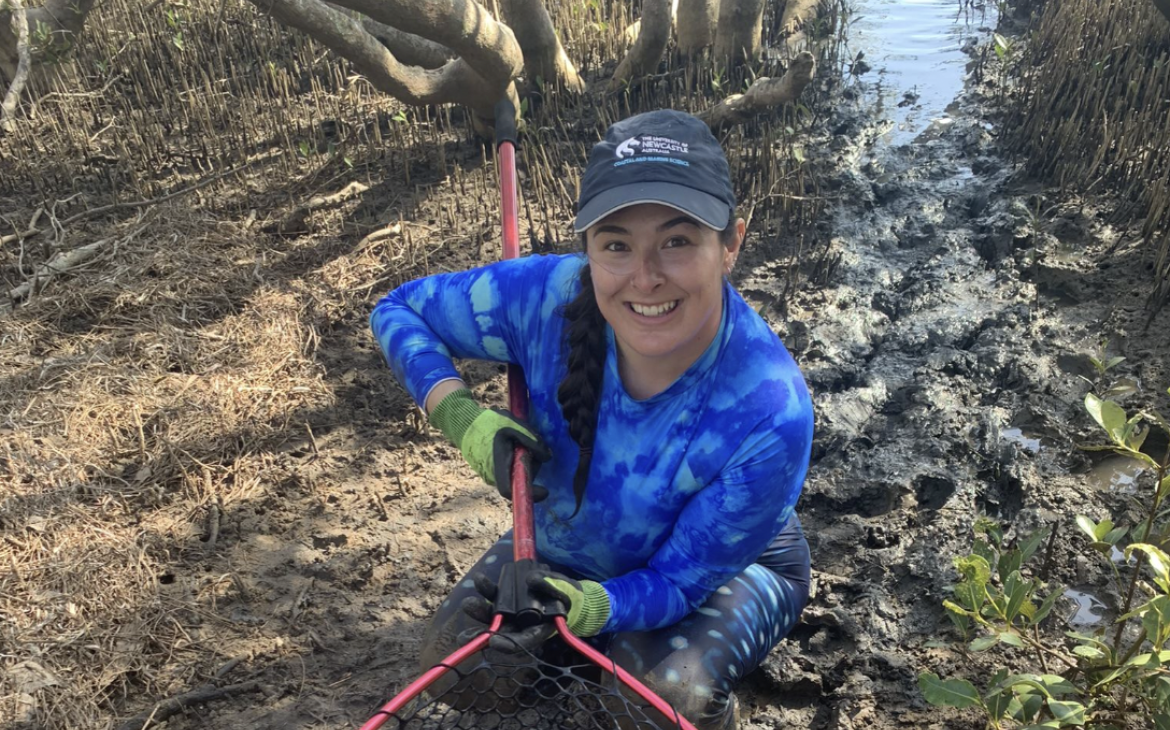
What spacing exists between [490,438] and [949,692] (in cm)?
114

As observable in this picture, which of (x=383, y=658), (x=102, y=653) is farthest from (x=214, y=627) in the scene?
(x=383, y=658)

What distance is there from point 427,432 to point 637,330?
1.75 metres

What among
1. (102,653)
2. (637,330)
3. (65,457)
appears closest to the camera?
(637,330)

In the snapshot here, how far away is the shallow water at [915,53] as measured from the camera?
18.6 ft

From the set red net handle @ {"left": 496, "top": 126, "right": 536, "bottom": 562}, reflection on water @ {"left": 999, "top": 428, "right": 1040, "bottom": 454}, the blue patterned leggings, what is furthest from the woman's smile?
reflection on water @ {"left": 999, "top": 428, "right": 1040, "bottom": 454}

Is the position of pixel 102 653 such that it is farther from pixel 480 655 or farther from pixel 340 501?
pixel 480 655

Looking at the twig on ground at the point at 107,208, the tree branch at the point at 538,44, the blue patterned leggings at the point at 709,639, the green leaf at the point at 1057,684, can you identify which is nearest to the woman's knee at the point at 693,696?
the blue patterned leggings at the point at 709,639

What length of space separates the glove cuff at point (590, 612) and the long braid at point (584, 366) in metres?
0.33

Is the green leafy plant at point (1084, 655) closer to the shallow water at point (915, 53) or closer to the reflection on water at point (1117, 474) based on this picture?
the reflection on water at point (1117, 474)

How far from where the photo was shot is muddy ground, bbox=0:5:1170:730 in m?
2.48

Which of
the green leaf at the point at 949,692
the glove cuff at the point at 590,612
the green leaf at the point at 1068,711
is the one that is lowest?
the green leaf at the point at 949,692

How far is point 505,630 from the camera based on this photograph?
5.76 ft

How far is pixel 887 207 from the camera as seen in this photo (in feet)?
15.4

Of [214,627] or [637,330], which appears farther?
[214,627]
